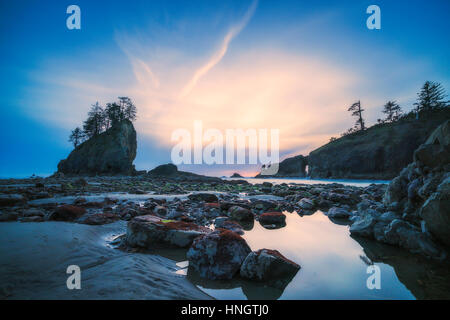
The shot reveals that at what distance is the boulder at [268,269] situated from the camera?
2359 mm

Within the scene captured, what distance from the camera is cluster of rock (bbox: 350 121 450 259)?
10.1 ft

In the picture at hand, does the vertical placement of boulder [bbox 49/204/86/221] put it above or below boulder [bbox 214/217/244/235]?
above

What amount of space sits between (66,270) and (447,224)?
6.07 m

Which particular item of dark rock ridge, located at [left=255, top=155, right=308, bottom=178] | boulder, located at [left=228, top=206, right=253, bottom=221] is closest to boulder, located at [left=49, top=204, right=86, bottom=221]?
boulder, located at [left=228, top=206, right=253, bottom=221]

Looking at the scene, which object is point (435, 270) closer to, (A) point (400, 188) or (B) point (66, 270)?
(A) point (400, 188)

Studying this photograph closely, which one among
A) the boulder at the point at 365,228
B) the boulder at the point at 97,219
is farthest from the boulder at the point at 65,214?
the boulder at the point at 365,228

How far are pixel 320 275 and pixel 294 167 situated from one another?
249ft

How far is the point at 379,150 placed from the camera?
116ft

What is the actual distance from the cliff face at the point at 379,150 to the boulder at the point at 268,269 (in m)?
42.3

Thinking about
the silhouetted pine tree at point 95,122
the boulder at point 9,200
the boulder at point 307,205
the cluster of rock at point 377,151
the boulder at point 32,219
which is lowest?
the boulder at point 307,205

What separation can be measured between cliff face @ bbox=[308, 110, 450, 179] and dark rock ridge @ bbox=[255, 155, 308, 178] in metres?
25.2

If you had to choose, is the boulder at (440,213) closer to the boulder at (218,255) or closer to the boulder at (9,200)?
the boulder at (218,255)

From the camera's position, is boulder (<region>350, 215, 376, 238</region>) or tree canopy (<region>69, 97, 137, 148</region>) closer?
boulder (<region>350, 215, 376, 238</region>)

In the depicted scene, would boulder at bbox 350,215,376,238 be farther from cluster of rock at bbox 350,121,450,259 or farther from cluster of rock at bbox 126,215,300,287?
cluster of rock at bbox 126,215,300,287
